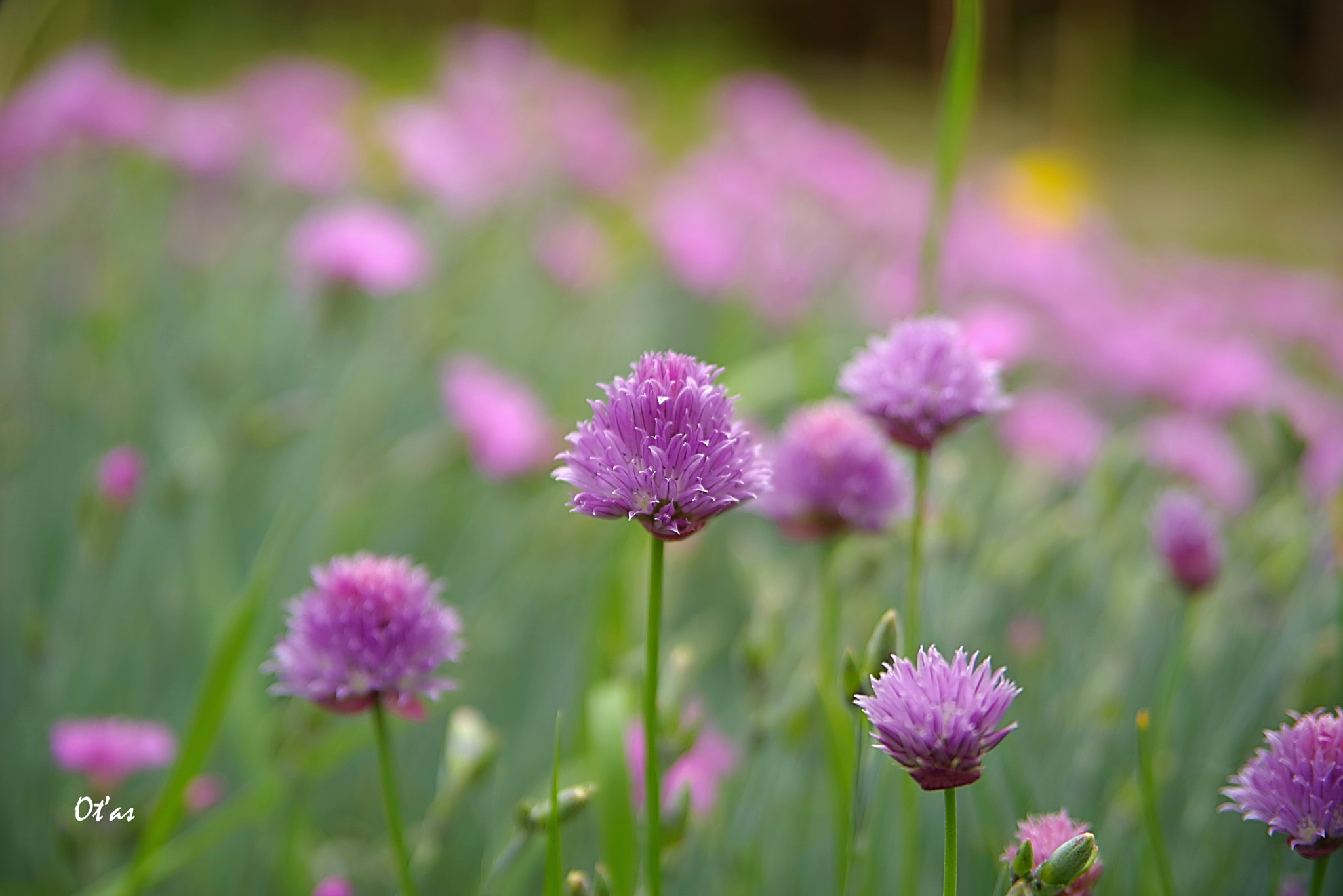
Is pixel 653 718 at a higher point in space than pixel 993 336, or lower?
lower

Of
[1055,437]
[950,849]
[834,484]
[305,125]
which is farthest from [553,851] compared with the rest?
[305,125]

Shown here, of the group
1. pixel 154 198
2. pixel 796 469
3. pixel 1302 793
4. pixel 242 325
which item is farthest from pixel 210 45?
pixel 1302 793

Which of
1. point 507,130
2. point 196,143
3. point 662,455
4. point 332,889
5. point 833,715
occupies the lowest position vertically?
point 332,889

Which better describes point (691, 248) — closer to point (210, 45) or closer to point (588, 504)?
point (588, 504)

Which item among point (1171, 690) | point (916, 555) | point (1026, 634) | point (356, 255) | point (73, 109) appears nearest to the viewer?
point (916, 555)

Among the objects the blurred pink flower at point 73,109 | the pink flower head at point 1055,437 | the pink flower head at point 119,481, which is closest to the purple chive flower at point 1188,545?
the pink flower head at point 1055,437

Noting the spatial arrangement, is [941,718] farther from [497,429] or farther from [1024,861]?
[497,429]
